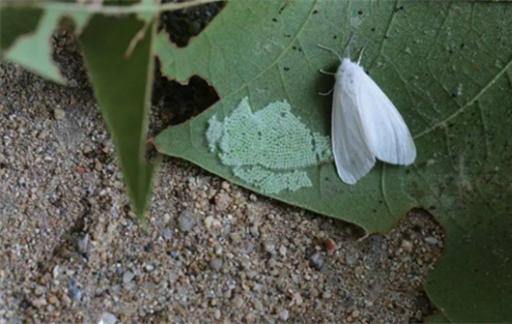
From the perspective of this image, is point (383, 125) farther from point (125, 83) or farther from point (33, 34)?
point (33, 34)

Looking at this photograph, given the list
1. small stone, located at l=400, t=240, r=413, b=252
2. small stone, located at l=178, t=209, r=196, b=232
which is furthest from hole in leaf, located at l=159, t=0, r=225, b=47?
small stone, located at l=400, t=240, r=413, b=252

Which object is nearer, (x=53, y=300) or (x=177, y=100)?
(x=53, y=300)

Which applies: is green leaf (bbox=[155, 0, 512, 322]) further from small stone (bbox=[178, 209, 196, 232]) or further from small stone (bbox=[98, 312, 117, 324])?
small stone (bbox=[98, 312, 117, 324])

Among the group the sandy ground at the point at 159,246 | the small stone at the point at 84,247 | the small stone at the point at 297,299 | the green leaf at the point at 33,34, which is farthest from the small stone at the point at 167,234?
the green leaf at the point at 33,34

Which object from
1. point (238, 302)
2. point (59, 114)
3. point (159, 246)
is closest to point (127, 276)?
point (159, 246)

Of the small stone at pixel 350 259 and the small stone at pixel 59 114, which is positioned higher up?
the small stone at pixel 59 114

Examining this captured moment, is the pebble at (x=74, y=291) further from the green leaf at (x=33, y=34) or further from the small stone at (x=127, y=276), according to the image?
the green leaf at (x=33, y=34)

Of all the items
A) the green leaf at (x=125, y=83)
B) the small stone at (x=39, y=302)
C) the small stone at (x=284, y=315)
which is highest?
the green leaf at (x=125, y=83)
